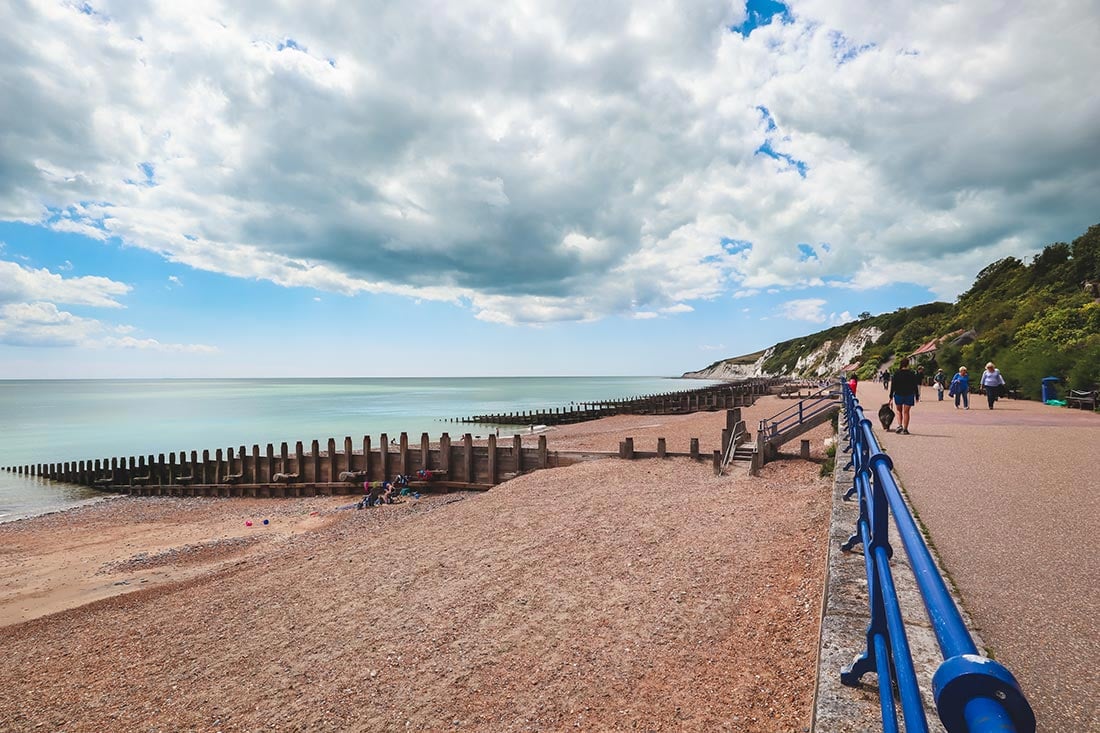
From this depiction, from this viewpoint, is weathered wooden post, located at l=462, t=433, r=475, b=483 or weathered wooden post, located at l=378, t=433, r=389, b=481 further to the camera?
weathered wooden post, located at l=378, t=433, r=389, b=481

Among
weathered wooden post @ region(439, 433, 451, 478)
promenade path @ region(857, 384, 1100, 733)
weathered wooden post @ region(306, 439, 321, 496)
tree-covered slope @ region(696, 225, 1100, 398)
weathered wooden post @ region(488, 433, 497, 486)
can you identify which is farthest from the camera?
tree-covered slope @ region(696, 225, 1100, 398)

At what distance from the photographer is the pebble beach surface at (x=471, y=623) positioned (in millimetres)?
5047

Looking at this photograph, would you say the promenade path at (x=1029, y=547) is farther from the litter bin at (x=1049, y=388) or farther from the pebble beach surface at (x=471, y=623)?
the litter bin at (x=1049, y=388)

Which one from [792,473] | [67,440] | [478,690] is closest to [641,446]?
[792,473]

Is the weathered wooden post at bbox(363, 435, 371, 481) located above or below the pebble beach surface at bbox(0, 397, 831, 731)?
above

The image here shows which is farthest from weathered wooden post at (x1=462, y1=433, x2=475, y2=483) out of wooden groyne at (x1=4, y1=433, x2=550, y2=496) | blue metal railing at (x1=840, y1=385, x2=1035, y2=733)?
blue metal railing at (x1=840, y1=385, x2=1035, y2=733)

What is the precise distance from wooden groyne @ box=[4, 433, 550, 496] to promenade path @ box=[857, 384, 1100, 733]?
10723 millimetres

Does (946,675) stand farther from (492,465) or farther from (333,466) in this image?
(333,466)

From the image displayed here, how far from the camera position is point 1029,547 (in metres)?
4.96

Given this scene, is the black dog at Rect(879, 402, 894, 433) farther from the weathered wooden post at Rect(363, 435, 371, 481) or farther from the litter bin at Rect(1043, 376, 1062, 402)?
the weathered wooden post at Rect(363, 435, 371, 481)

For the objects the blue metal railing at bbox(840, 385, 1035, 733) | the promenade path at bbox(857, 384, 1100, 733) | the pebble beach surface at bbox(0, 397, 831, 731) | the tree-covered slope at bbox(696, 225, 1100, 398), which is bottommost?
the pebble beach surface at bbox(0, 397, 831, 731)

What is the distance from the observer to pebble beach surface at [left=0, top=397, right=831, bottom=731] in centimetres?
505

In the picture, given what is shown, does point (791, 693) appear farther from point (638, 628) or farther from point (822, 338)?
point (822, 338)

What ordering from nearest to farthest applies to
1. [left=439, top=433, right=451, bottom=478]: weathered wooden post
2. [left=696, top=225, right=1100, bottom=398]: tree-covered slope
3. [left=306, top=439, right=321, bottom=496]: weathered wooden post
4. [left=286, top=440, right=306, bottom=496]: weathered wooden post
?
[left=439, top=433, right=451, bottom=478]: weathered wooden post
[left=306, top=439, right=321, bottom=496]: weathered wooden post
[left=286, top=440, right=306, bottom=496]: weathered wooden post
[left=696, top=225, right=1100, bottom=398]: tree-covered slope
